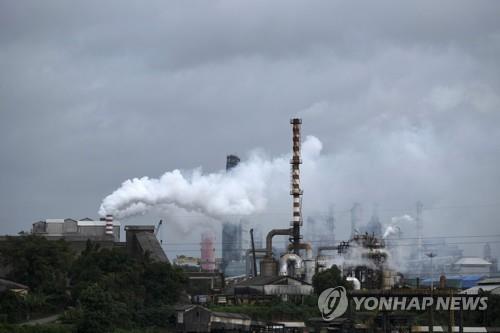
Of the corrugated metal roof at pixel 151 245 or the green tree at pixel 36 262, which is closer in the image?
the green tree at pixel 36 262

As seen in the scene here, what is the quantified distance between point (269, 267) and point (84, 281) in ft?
166

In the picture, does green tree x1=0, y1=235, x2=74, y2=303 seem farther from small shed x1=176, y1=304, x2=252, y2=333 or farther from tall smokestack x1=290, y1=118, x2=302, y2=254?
tall smokestack x1=290, y1=118, x2=302, y2=254

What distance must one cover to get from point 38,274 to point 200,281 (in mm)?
41913

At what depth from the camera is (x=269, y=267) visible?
13988 centimetres

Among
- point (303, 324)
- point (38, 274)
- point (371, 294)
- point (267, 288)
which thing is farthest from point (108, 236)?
point (371, 294)

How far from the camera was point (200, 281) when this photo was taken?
134m

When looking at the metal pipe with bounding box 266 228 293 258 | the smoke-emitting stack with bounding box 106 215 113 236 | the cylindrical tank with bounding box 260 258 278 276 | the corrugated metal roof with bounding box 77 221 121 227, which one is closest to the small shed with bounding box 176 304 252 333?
the cylindrical tank with bounding box 260 258 278 276

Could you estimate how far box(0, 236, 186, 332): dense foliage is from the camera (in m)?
82.1

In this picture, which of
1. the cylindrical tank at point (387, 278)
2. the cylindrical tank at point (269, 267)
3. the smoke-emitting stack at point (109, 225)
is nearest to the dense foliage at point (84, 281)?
the smoke-emitting stack at point (109, 225)

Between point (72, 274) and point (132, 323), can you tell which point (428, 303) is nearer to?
point (132, 323)

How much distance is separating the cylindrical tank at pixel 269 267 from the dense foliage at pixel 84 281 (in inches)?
1461

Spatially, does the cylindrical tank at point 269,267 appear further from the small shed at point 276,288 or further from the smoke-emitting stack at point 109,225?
the smoke-emitting stack at point 109,225

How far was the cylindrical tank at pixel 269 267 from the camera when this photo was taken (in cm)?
13925

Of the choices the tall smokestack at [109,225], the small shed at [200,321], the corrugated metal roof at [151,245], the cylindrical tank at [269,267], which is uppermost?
the tall smokestack at [109,225]
